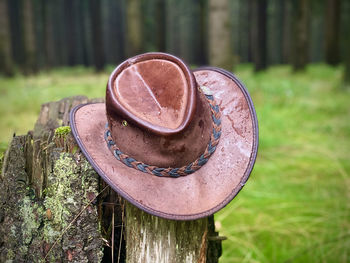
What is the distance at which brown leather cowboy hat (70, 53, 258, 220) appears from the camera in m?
1.35

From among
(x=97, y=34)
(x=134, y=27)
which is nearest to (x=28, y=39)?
(x=97, y=34)

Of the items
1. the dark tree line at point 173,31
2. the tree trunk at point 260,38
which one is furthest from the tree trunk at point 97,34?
the tree trunk at point 260,38

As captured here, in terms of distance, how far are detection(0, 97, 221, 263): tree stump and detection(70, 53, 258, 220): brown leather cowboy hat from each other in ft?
0.57

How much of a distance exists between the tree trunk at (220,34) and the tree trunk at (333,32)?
7772 mm

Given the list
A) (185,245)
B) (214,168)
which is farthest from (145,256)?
(214,168)

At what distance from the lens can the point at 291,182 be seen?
4070 millimetres

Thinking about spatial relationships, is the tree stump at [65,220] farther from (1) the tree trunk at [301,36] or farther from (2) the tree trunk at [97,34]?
(2) the tree trunk at [97,34]

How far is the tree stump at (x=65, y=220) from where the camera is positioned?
4.96 ft

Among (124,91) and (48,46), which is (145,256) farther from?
(48,46)

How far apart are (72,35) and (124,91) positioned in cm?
2186

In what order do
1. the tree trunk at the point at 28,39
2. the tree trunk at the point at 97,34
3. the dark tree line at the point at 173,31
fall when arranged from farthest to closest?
the tree trunk at the point at 97,34
the tree trunk at the point at 28,39
the dark tree line at the point at 173,31

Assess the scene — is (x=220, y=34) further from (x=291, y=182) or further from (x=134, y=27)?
(x=134, y=27)

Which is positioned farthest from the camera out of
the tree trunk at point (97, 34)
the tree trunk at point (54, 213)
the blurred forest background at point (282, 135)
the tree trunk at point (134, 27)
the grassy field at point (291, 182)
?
the tree trunk at point (97, 34)

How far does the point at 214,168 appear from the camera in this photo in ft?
4.83
